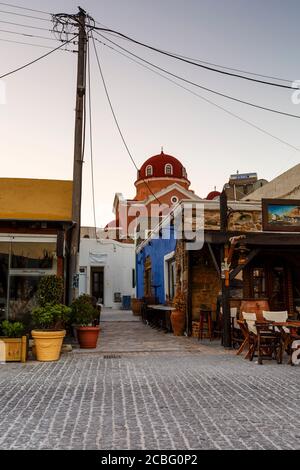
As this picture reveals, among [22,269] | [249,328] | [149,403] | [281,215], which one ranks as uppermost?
[281,215]

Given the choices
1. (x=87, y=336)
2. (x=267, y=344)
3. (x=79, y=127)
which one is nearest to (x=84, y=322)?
(x=87, y=336)

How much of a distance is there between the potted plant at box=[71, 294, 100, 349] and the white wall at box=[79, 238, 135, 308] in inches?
639

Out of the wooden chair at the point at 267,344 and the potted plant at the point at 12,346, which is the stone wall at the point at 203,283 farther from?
the potted plant at the point at 12,346

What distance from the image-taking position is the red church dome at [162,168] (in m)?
32.0

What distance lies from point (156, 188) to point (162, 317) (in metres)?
19.0

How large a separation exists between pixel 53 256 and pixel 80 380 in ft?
12.6

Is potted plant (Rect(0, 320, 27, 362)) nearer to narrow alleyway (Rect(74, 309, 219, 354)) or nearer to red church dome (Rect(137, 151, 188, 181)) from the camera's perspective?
narrow alleyway (Rect(74, 309, 219, 354))

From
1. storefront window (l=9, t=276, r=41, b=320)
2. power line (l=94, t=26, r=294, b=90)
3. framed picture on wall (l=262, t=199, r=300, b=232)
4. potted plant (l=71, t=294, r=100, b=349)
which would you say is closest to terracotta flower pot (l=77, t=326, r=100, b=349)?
potted plant (l=71, t=294, r=100, b=349)

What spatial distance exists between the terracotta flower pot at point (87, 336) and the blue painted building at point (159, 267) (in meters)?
4.91

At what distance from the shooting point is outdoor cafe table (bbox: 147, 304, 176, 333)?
12903 mm

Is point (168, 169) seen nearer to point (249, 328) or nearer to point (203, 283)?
point (203, 283)

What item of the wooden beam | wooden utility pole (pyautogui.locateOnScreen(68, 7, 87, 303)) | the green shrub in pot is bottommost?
the green shrub in pot

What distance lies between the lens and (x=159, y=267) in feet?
53.1
